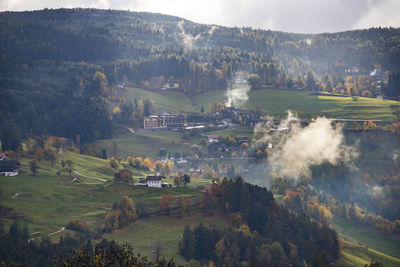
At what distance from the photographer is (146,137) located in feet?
620

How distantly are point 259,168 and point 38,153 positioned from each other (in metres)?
57.3

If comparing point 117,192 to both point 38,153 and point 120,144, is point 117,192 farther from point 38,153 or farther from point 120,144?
point 120,144

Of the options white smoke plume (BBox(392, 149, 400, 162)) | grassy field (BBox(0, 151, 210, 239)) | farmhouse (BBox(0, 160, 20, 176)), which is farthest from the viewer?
white smoke plume (BBox(392, 149, 400, 162))

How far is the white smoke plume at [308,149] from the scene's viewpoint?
525 ft

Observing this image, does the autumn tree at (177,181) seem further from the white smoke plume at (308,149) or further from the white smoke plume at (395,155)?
the white smoke plume at (395,155)

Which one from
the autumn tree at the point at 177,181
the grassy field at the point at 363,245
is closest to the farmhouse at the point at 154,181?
the autumn tree at the point at 177,181

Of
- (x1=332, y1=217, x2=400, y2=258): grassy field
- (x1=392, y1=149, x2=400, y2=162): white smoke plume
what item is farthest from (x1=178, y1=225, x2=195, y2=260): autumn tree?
(x1=392, y1=149, x2=400, y2=162): white smoke plume

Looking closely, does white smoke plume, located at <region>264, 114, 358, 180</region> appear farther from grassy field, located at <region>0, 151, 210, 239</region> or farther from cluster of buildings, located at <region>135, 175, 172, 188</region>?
cluster of buildings, located at <region>135, 175, 172, 188</region>

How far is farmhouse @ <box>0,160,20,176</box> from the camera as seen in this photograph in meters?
129

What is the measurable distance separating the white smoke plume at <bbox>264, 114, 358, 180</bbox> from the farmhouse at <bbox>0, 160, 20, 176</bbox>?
6542cm

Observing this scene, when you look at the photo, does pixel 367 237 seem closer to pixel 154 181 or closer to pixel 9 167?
pixel 154 181

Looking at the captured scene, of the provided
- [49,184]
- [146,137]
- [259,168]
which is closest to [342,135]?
[259,168]

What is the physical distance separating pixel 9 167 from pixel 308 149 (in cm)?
7935

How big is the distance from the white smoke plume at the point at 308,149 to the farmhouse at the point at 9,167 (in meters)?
65.4
